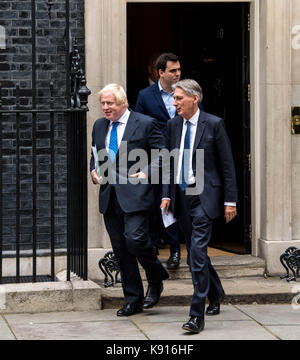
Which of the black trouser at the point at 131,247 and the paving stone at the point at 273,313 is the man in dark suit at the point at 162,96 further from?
the paving stone at the point at 273,313

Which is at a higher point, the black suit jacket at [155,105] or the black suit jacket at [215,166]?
the black suit jacket at [155,105]

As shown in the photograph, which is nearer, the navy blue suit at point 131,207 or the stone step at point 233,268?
the navy blue suit at point 131,207

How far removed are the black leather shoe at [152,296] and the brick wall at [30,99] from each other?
1.39m

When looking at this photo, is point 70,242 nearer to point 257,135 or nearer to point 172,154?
point 172,154

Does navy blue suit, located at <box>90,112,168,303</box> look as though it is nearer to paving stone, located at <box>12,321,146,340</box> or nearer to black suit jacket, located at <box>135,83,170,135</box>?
paving stone, located at <box>12,321,146,340</box>

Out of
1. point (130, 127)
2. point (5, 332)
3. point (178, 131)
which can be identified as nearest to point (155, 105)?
point (130, 127)

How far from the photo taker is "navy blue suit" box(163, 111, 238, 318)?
7086mm

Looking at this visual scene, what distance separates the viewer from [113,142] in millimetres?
7516

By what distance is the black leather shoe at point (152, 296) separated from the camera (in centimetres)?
786

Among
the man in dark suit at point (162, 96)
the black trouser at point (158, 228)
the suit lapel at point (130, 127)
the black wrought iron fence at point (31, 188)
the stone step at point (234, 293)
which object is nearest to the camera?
the suit lapel at point (130, 127)

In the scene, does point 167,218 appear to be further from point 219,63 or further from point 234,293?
point 219,63

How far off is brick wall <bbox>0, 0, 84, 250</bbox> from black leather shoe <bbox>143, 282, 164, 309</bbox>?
139cm

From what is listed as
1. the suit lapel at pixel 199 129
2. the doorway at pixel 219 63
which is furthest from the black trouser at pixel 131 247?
the doorway at pixel 219 63

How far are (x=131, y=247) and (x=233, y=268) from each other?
192cm
